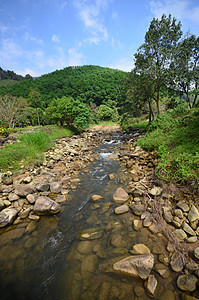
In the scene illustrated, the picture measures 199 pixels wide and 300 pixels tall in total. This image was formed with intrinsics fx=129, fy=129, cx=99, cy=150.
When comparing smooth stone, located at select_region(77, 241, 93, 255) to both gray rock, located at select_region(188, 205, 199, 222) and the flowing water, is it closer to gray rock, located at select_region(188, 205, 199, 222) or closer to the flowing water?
the flowing water

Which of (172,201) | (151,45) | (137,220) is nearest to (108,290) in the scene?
(137,220)

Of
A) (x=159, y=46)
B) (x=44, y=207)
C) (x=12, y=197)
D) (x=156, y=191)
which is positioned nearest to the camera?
(x=44, y=207)

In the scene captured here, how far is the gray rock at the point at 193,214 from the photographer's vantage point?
3.40m

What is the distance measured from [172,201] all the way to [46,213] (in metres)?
4.21

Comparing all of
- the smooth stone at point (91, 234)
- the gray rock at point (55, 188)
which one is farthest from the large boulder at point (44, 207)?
the smooth stone at point (91, 234)

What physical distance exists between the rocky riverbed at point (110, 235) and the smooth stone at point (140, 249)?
23 mm

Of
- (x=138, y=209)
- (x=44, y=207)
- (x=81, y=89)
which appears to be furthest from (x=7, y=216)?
(x=81, y=89)

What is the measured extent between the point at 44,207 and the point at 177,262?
3898 millimetres

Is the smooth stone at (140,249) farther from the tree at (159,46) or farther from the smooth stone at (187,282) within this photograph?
the tree at (159,46)

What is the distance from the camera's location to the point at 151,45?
12.6 m

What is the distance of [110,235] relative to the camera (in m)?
3.61

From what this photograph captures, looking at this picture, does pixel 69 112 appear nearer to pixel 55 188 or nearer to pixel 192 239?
pixel 55 188

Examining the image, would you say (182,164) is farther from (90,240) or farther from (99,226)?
(90,240)

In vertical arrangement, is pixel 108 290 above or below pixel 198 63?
below
